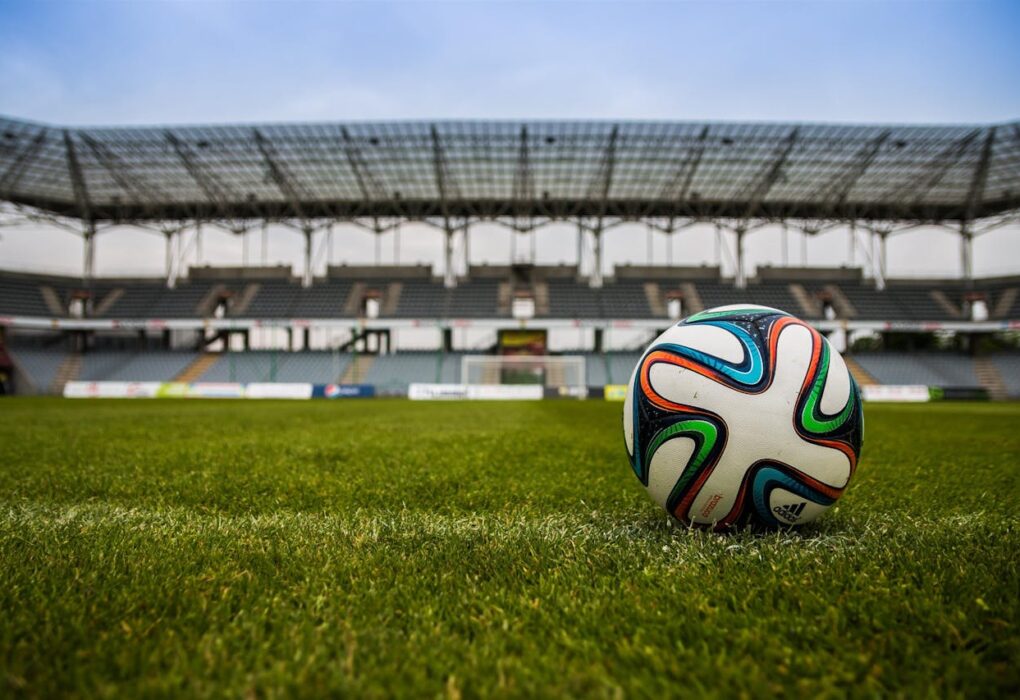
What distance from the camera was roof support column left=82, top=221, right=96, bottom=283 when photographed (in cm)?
4004

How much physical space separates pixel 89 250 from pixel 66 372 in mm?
8656

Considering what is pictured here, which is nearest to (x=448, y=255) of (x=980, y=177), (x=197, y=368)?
(x=197, y=368)

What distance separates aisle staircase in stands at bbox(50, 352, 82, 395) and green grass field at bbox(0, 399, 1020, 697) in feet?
129

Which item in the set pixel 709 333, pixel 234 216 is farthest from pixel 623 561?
pixel 234 216

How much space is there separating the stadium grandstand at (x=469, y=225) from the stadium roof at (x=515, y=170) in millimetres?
145

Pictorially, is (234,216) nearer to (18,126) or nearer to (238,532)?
(18,126)

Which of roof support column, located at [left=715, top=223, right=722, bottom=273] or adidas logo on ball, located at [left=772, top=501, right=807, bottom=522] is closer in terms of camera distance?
adidas logo on ball, located at [left=772, top=501, right=807, bottom=522]

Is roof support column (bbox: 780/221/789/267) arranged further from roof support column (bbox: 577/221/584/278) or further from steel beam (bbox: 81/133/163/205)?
steel beam (bbox: 81/133/163/205)

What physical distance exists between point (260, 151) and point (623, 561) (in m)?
35.3

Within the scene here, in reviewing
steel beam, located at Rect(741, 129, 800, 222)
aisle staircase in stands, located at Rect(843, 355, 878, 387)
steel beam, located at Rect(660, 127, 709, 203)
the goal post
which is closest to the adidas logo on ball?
the goal post

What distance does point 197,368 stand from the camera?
37.1 meters

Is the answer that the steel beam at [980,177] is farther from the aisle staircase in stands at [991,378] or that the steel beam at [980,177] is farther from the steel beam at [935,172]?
the aisle staircase in stands at [991,378]

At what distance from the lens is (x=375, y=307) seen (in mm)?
41594

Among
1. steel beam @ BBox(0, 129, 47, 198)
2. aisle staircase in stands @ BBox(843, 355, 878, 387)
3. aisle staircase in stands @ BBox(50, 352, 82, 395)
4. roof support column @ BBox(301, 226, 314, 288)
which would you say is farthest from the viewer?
roof support column @ BBox(301, 226, 314, 288)
